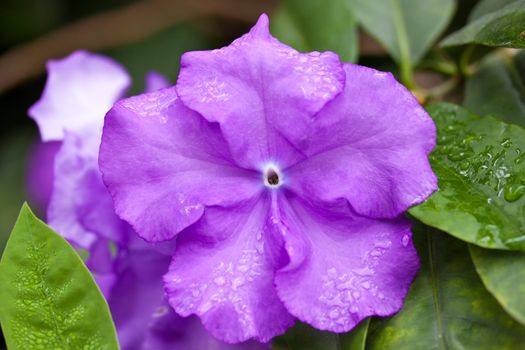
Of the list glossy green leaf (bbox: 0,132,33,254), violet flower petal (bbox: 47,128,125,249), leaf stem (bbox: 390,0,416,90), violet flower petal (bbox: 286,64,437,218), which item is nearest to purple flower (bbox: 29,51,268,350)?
violet flower petal (bbox: 47,128,125,249)

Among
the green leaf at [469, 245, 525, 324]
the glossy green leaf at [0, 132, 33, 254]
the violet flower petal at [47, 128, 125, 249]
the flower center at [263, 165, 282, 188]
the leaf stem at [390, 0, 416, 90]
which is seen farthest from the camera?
the glossy green leaf at [0, 132, 33, 254]

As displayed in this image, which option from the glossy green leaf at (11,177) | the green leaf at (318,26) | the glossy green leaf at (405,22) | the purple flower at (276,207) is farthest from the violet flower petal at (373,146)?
the glossy green leaf at (11,177)

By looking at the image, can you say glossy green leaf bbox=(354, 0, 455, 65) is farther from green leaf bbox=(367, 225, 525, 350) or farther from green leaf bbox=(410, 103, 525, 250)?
green leaf bbox=(367, 225, 525, 350)

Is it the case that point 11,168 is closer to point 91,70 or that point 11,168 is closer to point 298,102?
point 91,70

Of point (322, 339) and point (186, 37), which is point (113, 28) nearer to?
point (186, 37)

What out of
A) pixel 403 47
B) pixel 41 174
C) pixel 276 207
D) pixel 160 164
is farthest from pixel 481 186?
pixel 41 174
